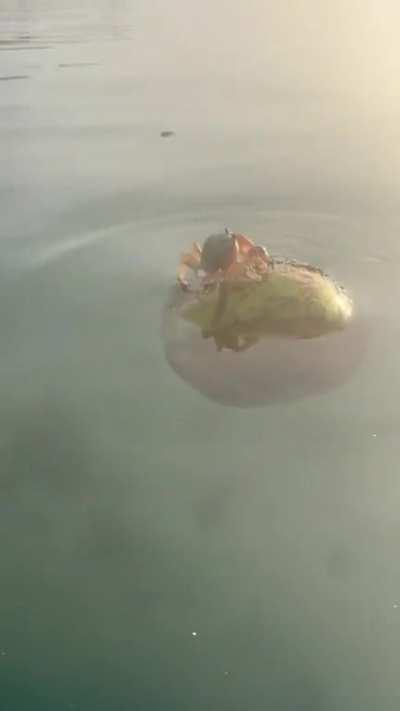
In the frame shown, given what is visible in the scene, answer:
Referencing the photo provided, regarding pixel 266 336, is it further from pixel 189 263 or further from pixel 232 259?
pixel 189 263

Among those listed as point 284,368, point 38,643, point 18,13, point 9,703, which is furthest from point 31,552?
point 18,13

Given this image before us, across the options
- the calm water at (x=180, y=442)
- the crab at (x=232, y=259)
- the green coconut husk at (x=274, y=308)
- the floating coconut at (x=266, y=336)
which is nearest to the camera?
the calm water at (x=180, y=442)

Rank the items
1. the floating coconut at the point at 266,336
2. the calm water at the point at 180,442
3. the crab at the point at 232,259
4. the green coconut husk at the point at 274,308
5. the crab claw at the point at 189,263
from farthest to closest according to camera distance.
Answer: the crab claw at the point at 189,263, the crab at the point at 232,259, the green coconut husk at the point at 274,308, the floating coconut at the point at 266,336, the calm water at the point at 180,442

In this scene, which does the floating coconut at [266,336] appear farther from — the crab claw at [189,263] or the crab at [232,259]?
the crab claw at [189,263]

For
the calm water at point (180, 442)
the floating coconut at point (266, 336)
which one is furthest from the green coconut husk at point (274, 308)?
the calm water at point (180, 442)

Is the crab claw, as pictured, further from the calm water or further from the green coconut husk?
the green coconut husk

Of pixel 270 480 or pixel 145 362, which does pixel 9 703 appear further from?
pixel 145 362

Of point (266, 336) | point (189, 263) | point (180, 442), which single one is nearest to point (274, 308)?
point (266, 336)
